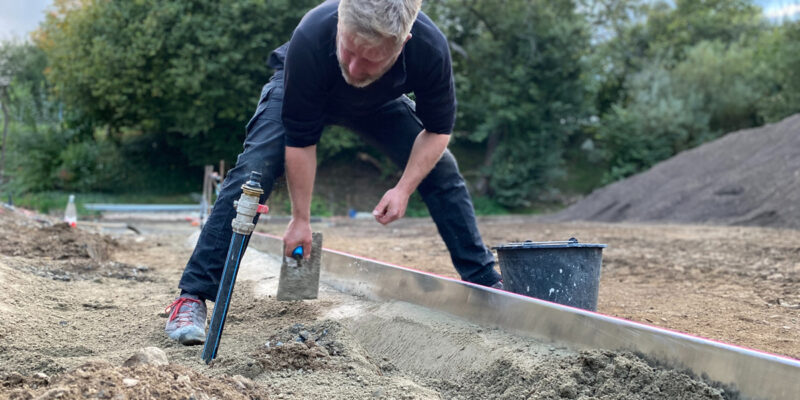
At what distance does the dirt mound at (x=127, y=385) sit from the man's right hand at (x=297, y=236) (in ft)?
3.96

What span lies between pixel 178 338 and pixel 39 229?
468 centimetres

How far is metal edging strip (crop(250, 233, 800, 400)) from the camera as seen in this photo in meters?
1.74

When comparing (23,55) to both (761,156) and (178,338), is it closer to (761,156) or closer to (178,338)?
(761,156)

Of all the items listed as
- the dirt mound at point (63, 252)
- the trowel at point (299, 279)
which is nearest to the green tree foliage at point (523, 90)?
the dirt mound at point (63, 252)

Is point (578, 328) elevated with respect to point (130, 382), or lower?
elevated

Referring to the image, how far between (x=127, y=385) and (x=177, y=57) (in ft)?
59.8

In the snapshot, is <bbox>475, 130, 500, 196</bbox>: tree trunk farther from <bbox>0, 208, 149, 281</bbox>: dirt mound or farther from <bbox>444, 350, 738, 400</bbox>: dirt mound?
<bbox>444, 350, 738, 400</bbox>: dirt mound

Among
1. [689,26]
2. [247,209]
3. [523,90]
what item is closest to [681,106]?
[523,90]

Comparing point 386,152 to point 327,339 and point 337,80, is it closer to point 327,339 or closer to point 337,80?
point 337,80

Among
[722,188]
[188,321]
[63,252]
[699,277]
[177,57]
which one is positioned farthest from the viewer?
[177,57]

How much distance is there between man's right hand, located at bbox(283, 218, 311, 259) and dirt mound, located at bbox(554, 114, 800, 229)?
33.4ft

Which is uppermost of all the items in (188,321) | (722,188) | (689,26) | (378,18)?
(689,26)

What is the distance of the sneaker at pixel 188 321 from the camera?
106 inches

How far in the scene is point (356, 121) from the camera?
10.6 ft
